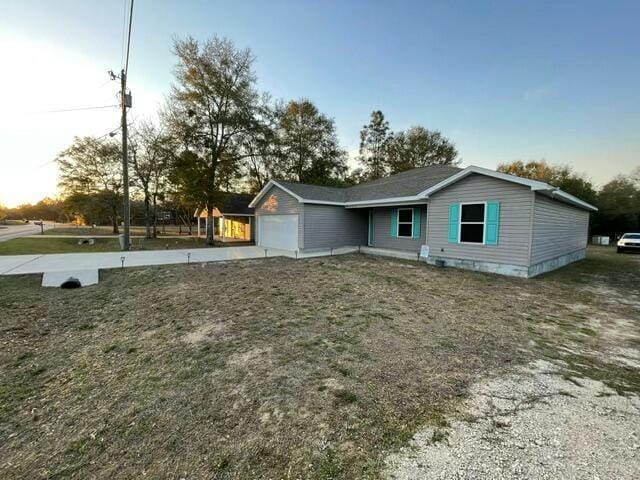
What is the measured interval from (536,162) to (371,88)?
963 inches

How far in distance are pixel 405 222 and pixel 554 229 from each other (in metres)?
5.26

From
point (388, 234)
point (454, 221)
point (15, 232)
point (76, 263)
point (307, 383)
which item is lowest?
point (307, 383)

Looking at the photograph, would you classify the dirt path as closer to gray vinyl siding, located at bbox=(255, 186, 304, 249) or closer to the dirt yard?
the dirt yard

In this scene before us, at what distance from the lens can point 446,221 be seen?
9.66 metres

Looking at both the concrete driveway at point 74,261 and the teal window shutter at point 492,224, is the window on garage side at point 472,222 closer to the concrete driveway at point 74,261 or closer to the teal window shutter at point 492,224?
the teal window shutter at point 492,224

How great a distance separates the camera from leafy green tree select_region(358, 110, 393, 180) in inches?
1141

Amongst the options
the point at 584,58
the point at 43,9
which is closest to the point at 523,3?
the point at 584,58

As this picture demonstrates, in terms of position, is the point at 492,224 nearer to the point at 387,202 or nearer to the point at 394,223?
the point at 387,202

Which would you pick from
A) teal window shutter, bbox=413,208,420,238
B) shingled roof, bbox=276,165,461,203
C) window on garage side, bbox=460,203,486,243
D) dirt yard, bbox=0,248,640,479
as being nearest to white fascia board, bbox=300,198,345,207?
shingled roof, bbox=276,165,461,203

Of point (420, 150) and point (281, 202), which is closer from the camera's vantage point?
point (281, 202)

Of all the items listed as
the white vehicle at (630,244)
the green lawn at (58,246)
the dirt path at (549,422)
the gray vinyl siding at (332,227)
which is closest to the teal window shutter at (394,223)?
the gray vinyl siding at (332,227)

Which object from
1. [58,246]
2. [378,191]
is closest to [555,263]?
[378,191]

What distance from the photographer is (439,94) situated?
14.8 m

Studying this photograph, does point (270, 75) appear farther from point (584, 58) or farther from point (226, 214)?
point (584, 58)
